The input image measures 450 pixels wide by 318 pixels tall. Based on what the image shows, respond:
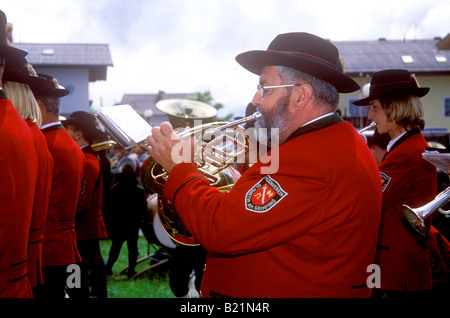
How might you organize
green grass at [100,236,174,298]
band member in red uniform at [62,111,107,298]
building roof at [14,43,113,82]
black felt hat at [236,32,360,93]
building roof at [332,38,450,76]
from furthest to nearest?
building roof at [332,38,450,76]
building roof at [14,43,113,82]
green grass at [100,236,174,298]
band member in red uniform at [62,111,107,298]
black felt hat at [236,32,360,93]

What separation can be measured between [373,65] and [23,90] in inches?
1408

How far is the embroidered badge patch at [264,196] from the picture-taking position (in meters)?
1.72

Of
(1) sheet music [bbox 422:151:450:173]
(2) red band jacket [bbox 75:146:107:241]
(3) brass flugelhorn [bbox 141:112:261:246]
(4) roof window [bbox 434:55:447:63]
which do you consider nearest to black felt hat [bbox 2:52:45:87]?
(3) brass flugelhorn [bbox 141:112:261:246]

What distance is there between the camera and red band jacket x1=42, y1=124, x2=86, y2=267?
3598 millimetres

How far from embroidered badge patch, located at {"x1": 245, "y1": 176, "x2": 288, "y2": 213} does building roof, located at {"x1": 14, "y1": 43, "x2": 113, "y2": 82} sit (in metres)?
30.7

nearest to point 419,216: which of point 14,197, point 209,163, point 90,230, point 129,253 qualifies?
point 209,163

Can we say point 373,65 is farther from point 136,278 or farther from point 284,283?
point 284,283

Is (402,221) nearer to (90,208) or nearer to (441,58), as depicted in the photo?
(90,208)

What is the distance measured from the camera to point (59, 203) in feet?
12.0

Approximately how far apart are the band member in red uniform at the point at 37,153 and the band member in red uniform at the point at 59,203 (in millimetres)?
897

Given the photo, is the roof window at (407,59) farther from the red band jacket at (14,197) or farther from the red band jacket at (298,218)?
the red band jacket at (14,197)

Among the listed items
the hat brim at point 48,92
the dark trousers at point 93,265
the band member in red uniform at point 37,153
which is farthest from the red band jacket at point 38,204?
the dark trousers at point 93,265

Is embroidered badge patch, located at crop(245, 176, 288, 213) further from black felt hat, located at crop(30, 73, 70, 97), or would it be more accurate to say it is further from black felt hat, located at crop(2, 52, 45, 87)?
black felt hat, located at crop(30, 73, 70, 97)

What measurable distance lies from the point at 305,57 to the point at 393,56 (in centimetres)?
3873
